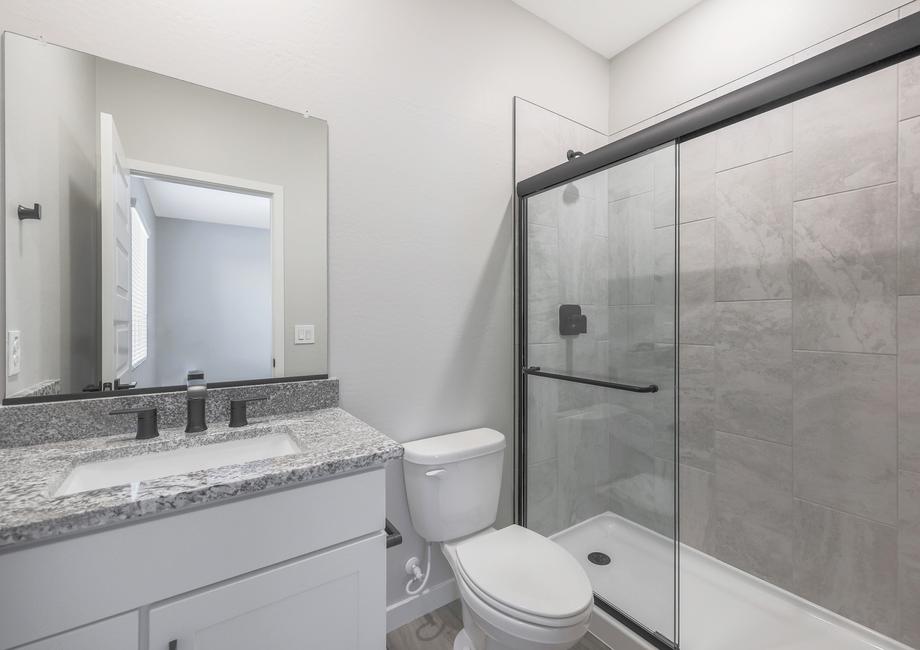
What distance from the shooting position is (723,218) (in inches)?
72.1

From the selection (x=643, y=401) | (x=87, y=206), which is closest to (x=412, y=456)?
(x=643, y=401)

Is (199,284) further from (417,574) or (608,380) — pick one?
(608,380)

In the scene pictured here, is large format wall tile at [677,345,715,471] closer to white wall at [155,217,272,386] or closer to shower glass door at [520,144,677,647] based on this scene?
shower glass door at [520,144,677,647]

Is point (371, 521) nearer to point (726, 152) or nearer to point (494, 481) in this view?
point (494, 481)

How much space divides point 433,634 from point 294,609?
2.95 feet

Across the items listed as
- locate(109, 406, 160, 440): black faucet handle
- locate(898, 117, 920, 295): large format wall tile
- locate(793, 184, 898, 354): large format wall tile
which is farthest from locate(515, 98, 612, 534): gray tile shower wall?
locate(109, 406, 160, 440): black faucet handle

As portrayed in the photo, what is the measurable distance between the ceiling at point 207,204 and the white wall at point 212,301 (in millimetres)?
23

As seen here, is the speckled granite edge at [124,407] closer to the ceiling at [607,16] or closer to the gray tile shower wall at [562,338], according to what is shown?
the gray tile shower wall at [562,338]

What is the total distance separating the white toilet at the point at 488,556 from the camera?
1.12 metres

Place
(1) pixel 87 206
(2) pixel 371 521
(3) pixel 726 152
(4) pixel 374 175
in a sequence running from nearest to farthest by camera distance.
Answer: (2) pixel 371 521 → (1) pixel 87 206 → (4) pixel 374 175 → (3) pixel 726 152

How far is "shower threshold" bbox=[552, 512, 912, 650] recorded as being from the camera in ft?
4.68

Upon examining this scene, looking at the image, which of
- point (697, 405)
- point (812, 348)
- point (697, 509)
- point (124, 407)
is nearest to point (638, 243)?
Result: point (812, 348)

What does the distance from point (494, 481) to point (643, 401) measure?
631mm

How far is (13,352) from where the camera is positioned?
1003 mm
